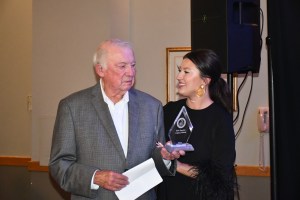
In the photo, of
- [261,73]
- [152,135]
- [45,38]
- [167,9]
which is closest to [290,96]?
A: [261,73]

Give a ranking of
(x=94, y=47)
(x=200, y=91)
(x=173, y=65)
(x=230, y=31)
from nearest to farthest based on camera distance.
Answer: (x=200, y=91) → (x=230, y=31) → (x=94, y=47) → (x=173, y=65)

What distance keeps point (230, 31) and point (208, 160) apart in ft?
3.00

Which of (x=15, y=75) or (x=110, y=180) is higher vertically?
(x=15, y=75)

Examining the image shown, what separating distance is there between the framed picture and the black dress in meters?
1.36

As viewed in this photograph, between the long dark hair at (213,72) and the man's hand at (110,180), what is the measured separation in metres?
0.73

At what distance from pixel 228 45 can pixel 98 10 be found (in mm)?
1308

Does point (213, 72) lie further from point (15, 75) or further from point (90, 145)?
point (15, 75)

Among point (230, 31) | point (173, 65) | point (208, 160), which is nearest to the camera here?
point (208, 160)

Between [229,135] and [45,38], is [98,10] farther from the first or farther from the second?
[229,135]

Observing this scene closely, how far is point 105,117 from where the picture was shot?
1.98 meters

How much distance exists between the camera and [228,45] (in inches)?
99.0

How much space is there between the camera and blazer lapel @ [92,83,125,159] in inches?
76.2

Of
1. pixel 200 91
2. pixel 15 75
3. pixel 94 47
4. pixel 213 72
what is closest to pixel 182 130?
pixel 200 91

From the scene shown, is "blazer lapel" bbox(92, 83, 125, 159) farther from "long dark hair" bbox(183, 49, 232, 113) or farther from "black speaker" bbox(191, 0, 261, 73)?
"black speaker" bbox(191, 0, 261, 73)
